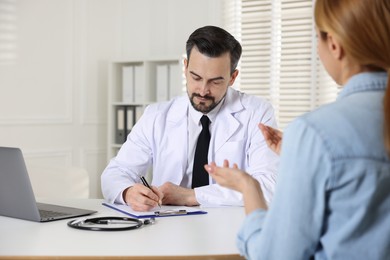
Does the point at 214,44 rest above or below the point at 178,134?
above

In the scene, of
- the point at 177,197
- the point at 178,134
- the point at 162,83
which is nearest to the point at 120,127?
the point at 162,83

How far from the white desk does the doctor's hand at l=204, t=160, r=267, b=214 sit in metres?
0.23

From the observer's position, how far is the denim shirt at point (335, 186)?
43.9 inches

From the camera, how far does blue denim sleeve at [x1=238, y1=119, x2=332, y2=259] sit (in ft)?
3.68

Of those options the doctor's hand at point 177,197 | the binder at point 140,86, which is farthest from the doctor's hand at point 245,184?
the binder at point 140,86

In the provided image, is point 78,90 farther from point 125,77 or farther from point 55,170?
point 55,170

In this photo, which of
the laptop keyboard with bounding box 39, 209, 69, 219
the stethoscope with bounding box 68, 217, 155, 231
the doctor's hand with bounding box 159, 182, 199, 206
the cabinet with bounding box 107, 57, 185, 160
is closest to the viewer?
the stethoscope with bounding box 68, 217, 155, 231

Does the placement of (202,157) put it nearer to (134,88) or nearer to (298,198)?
(298,198)

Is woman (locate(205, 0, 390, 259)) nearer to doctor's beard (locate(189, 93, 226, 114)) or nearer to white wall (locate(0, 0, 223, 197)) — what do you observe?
doctor's beard (locate(189, 93, 226, 114))

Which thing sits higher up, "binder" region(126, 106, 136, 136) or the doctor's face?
the doctor's face

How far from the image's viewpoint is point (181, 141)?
2.81m

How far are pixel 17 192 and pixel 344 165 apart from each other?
49.7 inches

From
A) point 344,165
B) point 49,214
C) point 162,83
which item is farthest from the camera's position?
point 162,83

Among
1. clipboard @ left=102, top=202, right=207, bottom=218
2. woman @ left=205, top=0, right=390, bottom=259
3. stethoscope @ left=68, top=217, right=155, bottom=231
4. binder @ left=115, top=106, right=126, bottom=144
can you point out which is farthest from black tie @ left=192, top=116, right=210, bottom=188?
binder @ left=115, top=106, right=126, bottom=144
